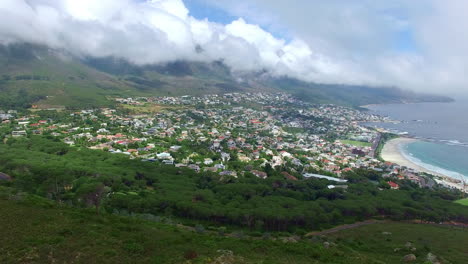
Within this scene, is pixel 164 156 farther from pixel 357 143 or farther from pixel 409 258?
pixel 357 143

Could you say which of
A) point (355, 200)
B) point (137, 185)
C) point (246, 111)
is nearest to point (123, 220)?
point (137, 185)

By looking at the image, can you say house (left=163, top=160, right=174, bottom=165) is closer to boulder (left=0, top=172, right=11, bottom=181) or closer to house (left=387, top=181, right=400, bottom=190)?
boulder (left=0, top=172, right=11, bottom=181)

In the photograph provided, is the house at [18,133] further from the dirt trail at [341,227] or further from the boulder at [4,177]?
the dirt trail at [341,227]

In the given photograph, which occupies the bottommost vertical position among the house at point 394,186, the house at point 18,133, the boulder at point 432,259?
the house at point 394,186

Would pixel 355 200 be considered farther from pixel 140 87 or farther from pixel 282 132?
pixel 140 87

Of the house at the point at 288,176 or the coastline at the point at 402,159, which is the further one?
the coastline at the point at 402,159

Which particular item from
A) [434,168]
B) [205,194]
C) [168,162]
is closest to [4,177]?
[168,162]

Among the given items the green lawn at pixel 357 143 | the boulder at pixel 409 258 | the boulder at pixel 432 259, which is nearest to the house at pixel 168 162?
the boulder at pixel 409 258
